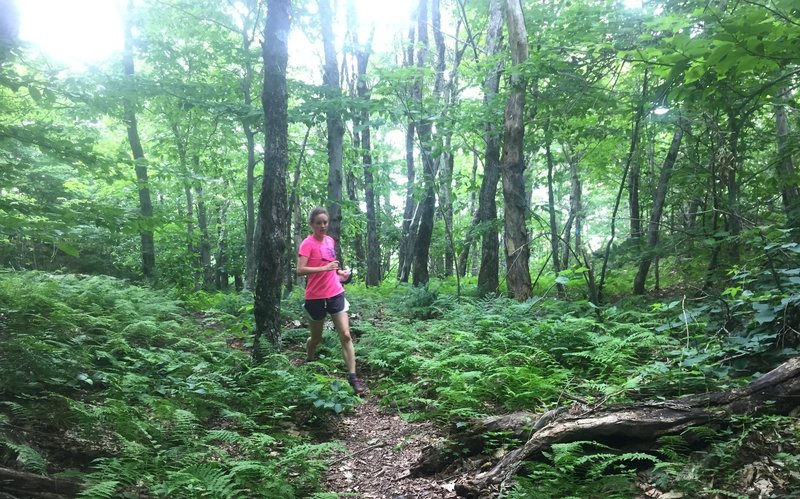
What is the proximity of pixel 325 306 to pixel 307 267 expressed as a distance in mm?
611

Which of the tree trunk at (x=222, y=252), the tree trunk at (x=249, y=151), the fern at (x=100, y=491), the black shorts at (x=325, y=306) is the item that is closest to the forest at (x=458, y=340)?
the fern at (x=100, y=491)

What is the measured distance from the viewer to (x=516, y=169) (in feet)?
28.7

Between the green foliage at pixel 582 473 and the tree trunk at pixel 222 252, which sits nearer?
the green foliage at pixel 582 473

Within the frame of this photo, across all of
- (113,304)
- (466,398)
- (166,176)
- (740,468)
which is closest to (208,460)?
(466,398)

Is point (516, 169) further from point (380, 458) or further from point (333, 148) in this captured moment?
point (380, 458)

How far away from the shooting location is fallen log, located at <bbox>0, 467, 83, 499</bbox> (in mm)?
2424

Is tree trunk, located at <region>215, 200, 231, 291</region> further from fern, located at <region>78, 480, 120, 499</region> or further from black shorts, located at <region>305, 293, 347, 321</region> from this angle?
fern, located at <region>78, 480, 120, 499</region>

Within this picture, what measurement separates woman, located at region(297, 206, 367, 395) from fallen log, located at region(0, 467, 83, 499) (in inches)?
136

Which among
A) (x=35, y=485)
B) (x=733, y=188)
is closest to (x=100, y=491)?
(x=35, y=485)

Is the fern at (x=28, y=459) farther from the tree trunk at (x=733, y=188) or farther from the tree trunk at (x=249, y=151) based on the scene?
the tree trunk at (x=249, y=151)

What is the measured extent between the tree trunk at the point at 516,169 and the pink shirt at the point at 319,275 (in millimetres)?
4058

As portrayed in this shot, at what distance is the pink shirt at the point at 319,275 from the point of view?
595cm

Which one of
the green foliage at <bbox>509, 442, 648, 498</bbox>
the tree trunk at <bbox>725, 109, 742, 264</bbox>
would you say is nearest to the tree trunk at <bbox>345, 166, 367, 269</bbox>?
the tree trunk at <bbox>725, 109, 742, 264</bbox>

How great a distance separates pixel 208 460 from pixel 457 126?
898 centimetres
